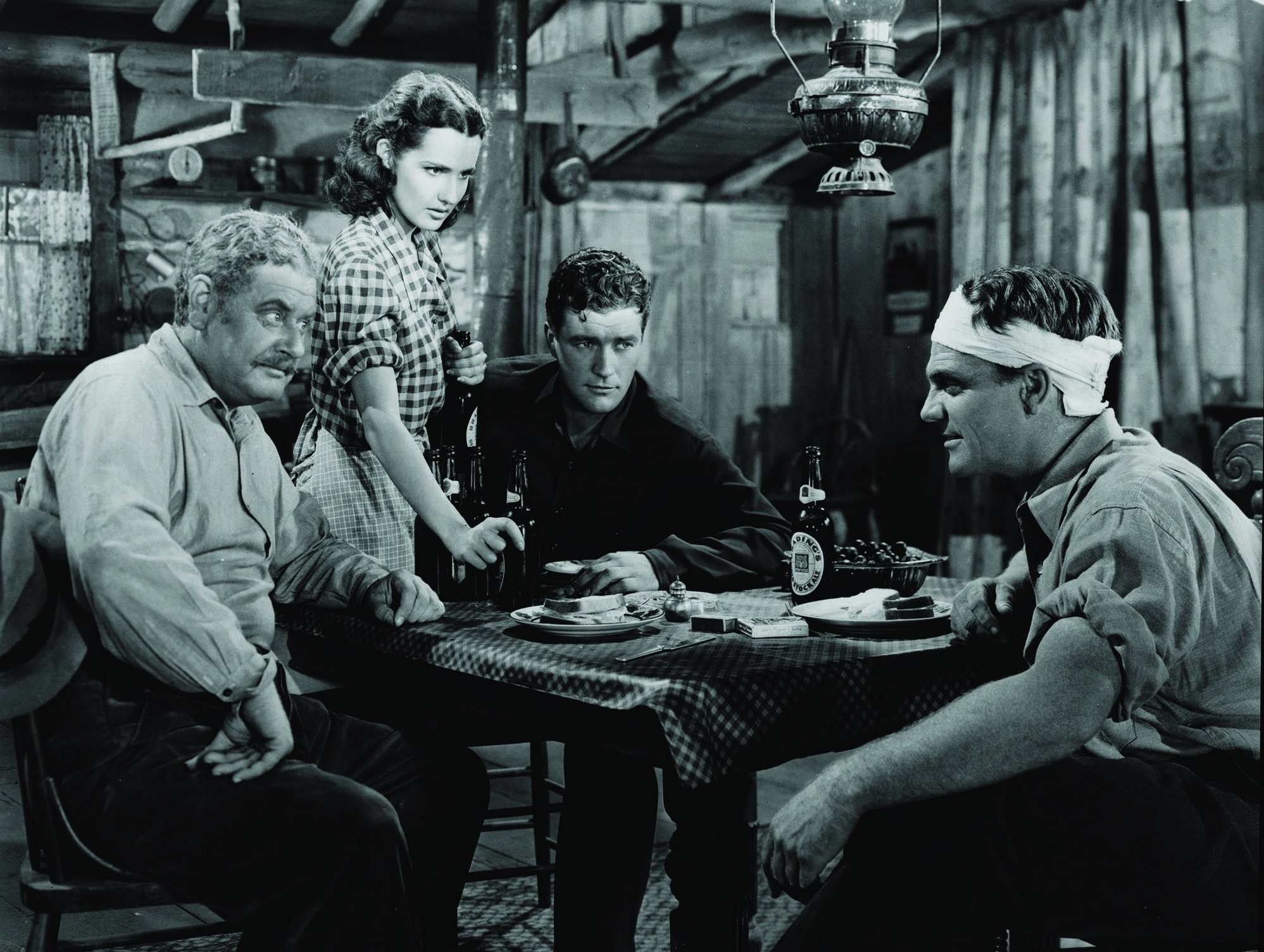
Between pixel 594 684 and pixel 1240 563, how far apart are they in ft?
3.39

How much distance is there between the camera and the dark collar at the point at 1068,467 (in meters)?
2.57

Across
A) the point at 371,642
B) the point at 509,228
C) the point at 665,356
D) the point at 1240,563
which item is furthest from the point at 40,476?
the point at 665,356

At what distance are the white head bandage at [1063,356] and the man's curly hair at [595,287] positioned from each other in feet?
3.51

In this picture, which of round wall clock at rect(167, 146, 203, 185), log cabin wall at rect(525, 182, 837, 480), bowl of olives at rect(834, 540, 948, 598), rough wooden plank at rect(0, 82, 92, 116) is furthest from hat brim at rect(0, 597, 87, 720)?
log cabin wall at rect(525, 182, 837, 480)

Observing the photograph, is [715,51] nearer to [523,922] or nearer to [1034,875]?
[523,922]

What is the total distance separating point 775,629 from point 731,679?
1.22ft

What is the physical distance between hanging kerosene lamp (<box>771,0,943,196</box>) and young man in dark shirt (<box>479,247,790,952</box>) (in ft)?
1.76

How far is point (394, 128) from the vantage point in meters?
3.37

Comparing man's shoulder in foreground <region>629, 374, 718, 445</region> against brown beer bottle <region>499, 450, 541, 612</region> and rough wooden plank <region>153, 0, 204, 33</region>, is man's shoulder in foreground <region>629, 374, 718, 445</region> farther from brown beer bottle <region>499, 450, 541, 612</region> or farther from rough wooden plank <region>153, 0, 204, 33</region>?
rough wooden plank <region>153, 0, 204, 33</region>

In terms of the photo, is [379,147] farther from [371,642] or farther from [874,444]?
[874,444]

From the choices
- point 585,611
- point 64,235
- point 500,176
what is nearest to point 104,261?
point 64,235

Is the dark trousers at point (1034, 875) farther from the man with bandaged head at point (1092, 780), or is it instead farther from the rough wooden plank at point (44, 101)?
the rough wooden plank at point (44, 101)

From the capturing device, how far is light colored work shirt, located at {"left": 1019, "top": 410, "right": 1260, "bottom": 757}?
2170 millimetres

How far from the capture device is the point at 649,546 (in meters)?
3.69
